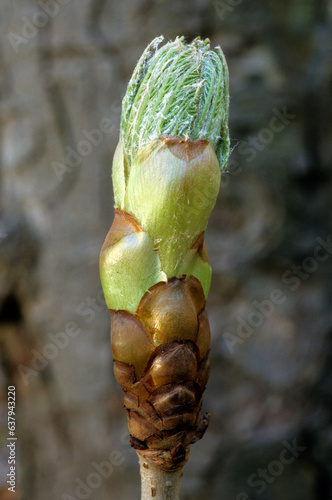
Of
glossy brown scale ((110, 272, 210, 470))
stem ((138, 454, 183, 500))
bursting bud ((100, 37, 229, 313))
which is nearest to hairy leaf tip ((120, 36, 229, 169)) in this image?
bursting bud ((100, 37, 229, 313))

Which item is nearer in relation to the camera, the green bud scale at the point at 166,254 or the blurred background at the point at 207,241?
the green bud scale at the point at 166,254

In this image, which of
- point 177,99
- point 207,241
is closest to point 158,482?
point 177,99

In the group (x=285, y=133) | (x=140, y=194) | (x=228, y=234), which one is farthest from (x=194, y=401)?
(x=285, y=133)

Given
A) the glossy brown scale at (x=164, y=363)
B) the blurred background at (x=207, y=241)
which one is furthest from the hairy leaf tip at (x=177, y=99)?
the blurred background at (x=207, y=241)

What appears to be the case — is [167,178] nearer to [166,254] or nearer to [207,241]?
[166,254]

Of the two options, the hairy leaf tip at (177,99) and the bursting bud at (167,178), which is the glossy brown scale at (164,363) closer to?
the bursting bud at (167,178)

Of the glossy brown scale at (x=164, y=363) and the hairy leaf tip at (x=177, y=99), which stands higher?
the hairy leaf tip at (x=177, y=99)

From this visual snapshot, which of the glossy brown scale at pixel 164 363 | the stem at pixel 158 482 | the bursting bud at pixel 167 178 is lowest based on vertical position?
the stem at pixel 158 482

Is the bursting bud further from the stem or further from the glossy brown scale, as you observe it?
the stem
